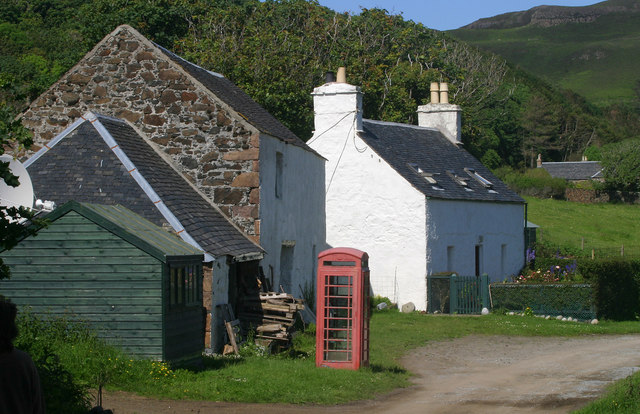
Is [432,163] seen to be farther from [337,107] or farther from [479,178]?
[337,107]

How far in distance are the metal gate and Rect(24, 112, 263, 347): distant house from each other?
12.5 metres

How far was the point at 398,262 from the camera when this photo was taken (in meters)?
30.5

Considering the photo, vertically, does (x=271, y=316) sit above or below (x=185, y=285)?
below

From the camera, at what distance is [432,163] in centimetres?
3422

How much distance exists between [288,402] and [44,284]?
183 inches

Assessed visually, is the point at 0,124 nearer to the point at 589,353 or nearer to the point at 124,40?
the point at 124,40

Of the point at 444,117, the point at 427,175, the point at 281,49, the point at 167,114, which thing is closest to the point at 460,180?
the point at 427,175

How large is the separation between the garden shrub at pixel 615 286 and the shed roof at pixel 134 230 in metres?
16.8

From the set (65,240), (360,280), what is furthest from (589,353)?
(65,240)

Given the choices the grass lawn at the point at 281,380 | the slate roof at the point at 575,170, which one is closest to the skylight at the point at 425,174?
the grass lawn at the point at 281,380

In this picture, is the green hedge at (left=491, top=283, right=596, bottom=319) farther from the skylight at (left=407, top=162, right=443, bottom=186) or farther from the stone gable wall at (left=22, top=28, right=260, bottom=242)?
the stone gable wall at (left=22, top=28, right=260, bottom=242)

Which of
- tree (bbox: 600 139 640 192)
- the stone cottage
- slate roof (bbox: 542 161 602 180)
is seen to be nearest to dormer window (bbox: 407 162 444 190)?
the stone cottage

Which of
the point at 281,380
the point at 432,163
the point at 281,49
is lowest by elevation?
the point at 281,380

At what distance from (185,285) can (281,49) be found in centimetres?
3353
